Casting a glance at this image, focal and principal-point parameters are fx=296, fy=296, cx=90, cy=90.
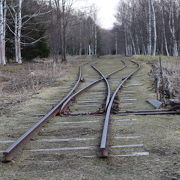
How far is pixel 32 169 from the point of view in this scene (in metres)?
3.81

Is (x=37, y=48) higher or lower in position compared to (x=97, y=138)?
higher

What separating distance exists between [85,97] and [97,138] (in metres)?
4.75

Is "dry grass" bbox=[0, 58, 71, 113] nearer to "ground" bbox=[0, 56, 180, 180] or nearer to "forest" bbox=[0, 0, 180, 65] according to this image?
Result: "ground" bbox=[0, 56, 180, 180]

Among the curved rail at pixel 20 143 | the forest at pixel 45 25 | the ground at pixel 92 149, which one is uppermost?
the forest at pixel 45 25

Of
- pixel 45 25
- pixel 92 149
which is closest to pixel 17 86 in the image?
pixel 92 149

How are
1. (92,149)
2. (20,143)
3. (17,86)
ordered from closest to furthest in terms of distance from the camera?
(92,149) → (20,143) → (17,86)

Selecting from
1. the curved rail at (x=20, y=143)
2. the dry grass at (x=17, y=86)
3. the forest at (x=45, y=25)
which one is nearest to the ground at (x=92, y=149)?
the curved rail at (x=20, y=143)

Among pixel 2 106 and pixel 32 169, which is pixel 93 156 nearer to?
pixel 32 169

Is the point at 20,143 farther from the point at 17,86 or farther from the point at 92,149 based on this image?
the point at 17,86

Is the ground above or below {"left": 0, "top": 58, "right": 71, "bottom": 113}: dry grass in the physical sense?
below

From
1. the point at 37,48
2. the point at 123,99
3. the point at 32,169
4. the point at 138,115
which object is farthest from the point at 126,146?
the point at 37,48

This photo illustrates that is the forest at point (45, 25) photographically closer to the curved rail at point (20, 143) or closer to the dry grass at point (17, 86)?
the dry grass at point (17, 86)

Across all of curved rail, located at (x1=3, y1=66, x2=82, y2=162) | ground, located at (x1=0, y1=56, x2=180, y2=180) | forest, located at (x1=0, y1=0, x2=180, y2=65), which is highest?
forest, located at (x1=0, y1=0, x2=180, y2=65)

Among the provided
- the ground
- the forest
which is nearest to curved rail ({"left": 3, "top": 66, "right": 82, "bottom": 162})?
the ground
